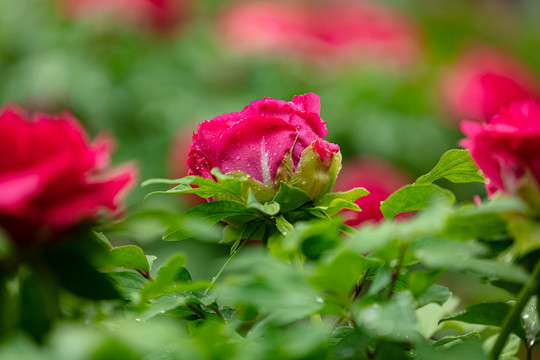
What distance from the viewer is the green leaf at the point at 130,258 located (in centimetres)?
52

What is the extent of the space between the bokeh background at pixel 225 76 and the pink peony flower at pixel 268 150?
151cm

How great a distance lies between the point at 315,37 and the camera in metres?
2.48

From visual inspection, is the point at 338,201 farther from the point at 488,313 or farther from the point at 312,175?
the point at 488,313

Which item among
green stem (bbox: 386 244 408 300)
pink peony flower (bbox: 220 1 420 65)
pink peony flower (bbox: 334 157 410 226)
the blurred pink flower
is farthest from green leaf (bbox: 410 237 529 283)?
pink peony flower (bbox: 220 1 420 65)

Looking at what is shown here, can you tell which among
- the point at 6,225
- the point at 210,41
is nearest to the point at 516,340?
the point at 6,225

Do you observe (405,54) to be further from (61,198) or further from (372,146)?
(61,198)

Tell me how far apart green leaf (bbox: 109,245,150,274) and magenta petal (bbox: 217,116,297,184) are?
9cm

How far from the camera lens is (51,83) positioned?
2205 mm

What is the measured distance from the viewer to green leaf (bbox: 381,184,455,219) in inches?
19.3

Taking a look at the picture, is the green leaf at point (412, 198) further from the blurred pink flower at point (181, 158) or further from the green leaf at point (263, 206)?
the blurred pink flower at point (181, 158)

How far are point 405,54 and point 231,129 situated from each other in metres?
2.10

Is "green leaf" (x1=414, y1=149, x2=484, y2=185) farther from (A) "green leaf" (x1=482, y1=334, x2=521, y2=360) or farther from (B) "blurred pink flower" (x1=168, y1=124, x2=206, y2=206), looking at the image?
(B) "blurred pink flower" (x1=168, y1=124, x2=206, y2=206)

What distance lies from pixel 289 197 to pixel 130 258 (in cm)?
12

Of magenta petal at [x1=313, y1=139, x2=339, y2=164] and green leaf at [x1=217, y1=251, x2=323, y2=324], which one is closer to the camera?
green leaf at [x1=217, y1=251, x2=323, y2=324]
